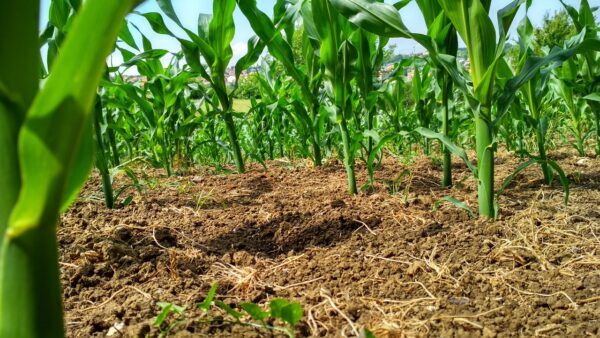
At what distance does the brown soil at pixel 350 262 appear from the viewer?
119 cm

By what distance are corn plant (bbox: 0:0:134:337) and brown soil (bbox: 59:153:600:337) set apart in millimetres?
617

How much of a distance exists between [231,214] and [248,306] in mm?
1316

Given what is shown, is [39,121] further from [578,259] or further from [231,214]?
[231,214]

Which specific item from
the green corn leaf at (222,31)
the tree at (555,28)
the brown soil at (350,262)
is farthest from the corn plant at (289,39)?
the tree at (555,28)

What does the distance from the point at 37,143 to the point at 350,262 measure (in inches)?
50.9

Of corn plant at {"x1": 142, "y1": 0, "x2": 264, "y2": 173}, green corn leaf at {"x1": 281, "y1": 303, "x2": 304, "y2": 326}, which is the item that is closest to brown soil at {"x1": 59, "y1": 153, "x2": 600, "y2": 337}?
green corn leaf at {"x1": 281, "y1": 303, "x2": 304, "y2": 326}

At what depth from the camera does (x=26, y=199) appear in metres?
0.46

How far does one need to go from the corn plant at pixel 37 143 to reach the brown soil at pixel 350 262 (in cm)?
62

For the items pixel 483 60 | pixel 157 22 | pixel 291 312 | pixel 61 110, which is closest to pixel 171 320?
pixel 291 312

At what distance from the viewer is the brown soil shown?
1.19 metres

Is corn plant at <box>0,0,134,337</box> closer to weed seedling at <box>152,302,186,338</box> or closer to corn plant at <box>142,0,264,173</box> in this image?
weed seedling at <box>152,302,186,338</box>

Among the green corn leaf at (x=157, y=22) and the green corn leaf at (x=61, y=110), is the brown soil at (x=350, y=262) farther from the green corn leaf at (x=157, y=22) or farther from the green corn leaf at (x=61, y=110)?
the green corn leaf at (x=157, y=22)

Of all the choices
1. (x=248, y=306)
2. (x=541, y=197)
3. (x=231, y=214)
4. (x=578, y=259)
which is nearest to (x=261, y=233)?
(x=231, y=214)

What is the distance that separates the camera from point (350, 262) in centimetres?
161
